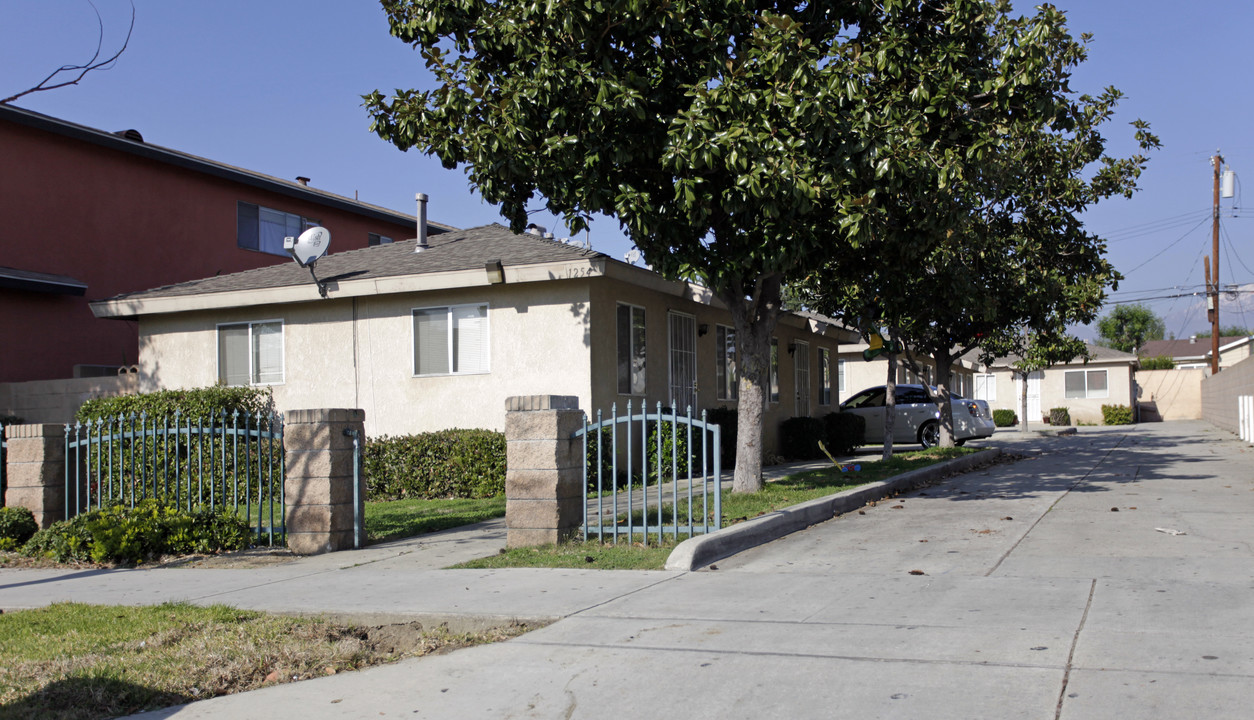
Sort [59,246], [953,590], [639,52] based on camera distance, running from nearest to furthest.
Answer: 1. [953,590]
2. [639,52]
3. [59,246]

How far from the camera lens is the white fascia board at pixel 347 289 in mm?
15273

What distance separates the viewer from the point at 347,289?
1694cm

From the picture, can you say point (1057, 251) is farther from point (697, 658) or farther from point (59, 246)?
point (59, 246)

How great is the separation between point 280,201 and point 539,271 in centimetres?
1506

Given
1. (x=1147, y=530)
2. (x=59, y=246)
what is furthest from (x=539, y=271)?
(x=59, y=246)

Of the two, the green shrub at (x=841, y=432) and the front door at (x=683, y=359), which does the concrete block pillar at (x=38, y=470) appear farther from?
the green shrub at (x=841, y=432)

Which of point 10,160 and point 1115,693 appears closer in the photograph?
point 1115,693

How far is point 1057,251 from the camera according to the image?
20.5m

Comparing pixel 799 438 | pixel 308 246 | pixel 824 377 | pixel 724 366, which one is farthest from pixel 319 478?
pixel 824 377

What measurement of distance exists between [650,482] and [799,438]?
6.43 metres

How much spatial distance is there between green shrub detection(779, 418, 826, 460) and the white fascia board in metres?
8.26

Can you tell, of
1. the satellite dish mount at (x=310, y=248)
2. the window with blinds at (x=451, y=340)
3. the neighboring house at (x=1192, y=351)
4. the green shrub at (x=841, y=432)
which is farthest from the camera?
the neighboring house at (x=1192, y=351)

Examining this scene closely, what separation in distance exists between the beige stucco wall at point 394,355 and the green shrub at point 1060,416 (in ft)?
109

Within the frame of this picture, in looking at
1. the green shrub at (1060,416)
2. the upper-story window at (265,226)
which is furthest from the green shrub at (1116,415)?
the upper-story window at (265,226)
